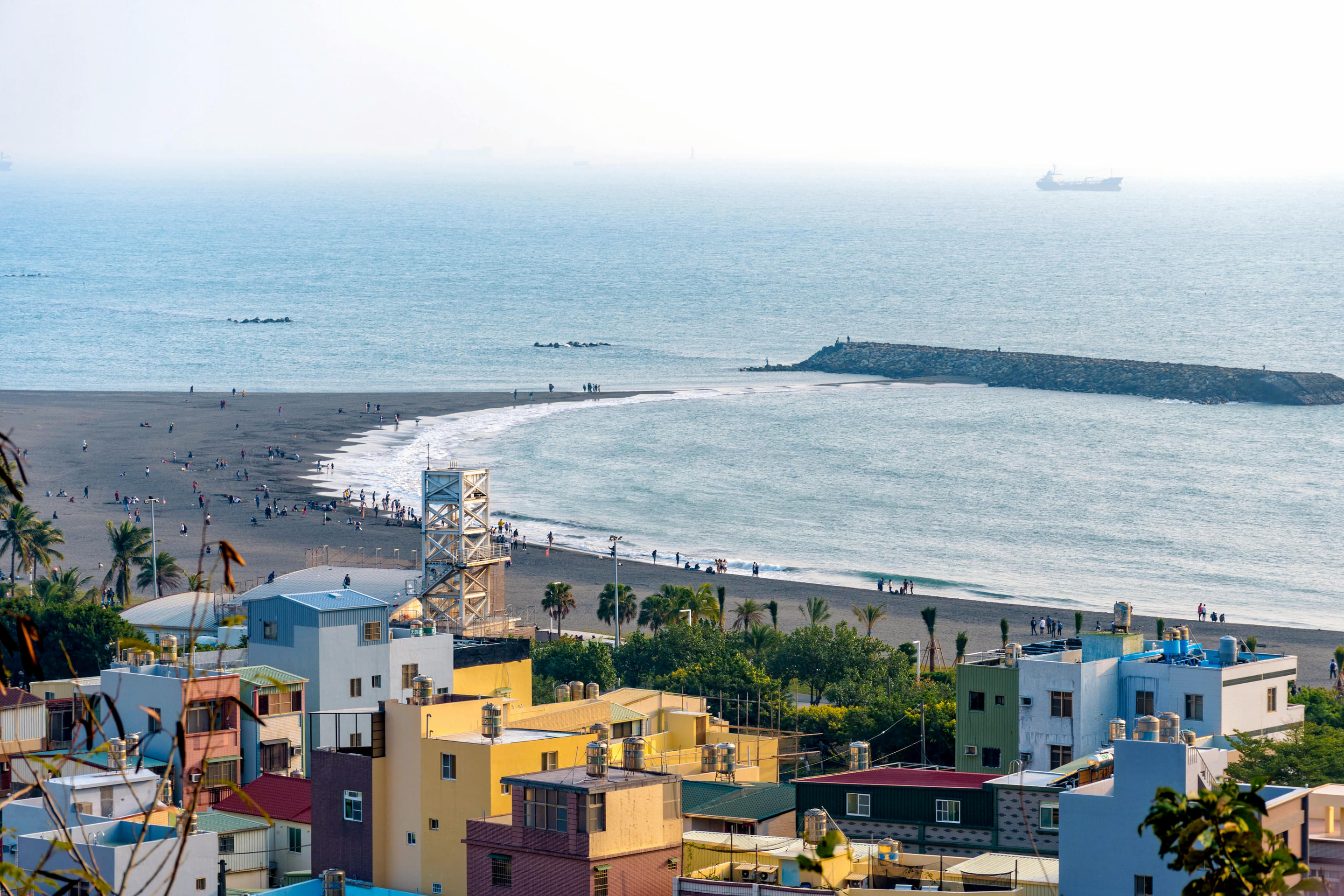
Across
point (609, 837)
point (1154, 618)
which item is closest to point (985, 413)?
point (1154, 618)

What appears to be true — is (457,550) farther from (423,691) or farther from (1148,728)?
(1148,728)

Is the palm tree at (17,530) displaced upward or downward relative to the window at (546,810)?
downward

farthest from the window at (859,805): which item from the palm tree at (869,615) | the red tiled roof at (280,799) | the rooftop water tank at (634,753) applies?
the palm tree at (869,615)

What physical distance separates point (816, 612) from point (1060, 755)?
4122 centimetres

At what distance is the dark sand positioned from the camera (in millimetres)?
93312

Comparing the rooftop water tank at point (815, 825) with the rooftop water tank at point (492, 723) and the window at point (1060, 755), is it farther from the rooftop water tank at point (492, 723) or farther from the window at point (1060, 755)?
the window at point (1060, 755)

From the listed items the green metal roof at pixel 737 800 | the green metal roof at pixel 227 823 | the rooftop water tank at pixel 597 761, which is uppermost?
the rooftop water tank at pixel 597 761

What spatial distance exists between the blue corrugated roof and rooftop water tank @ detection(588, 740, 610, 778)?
62.7ft

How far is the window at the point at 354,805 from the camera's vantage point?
36719 mm

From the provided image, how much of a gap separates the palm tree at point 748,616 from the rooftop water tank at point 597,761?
53661 mm

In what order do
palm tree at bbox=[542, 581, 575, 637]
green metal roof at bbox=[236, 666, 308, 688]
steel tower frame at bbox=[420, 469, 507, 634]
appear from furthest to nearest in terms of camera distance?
palm tree at bbox=[542, 581, 575, 637] < steel tower frame at bbox=[420, 469, 507, 634] < green metal roof at bbox=[236, 666, 308, 688]

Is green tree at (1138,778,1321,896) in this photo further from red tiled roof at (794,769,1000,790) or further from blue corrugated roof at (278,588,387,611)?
blue corrugated roof at (278,588,387,611)

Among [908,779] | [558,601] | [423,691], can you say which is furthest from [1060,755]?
[558,601]

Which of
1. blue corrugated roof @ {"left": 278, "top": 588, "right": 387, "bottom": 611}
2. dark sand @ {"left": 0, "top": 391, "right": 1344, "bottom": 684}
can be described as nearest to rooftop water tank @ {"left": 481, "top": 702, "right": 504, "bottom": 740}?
blue corrugated roof @ {"left": 278, "top": 588, "right": 387, "bottom": 611}
